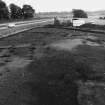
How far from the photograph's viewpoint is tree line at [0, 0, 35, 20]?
54391mm

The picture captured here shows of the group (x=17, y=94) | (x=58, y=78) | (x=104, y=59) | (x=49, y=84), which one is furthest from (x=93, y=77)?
(x=17, y=94)

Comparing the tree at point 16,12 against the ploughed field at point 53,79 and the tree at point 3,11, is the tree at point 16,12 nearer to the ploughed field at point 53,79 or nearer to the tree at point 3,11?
the tree at point 3,11

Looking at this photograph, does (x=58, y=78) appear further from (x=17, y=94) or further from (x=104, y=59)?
(x=104, y=59)

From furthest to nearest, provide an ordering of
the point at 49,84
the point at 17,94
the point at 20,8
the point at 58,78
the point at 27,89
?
the point at 20,8 < the point at 58,78 < the point at 49,84 < the point at 27,89 < the point at 17,94

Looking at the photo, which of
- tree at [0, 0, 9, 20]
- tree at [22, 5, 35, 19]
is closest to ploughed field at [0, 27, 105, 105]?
tree at [0, 0, 9, 20]

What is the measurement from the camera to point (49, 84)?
11.7 metres

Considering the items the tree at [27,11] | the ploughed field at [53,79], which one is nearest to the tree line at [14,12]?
the tree at [27,11]

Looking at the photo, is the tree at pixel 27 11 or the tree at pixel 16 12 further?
the tree at pixel 27 11

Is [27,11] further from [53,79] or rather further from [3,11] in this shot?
[53,79]

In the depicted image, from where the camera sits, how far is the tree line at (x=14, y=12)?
→ 54.4 metres

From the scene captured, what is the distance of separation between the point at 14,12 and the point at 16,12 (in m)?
1.00

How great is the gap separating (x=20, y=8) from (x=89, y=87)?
57.1 m

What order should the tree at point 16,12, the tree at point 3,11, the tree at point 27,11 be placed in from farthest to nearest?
1. the tree at point 27,11
2. the tree at point 16,12
3. the tree at point 3,11

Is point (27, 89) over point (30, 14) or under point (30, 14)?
under
